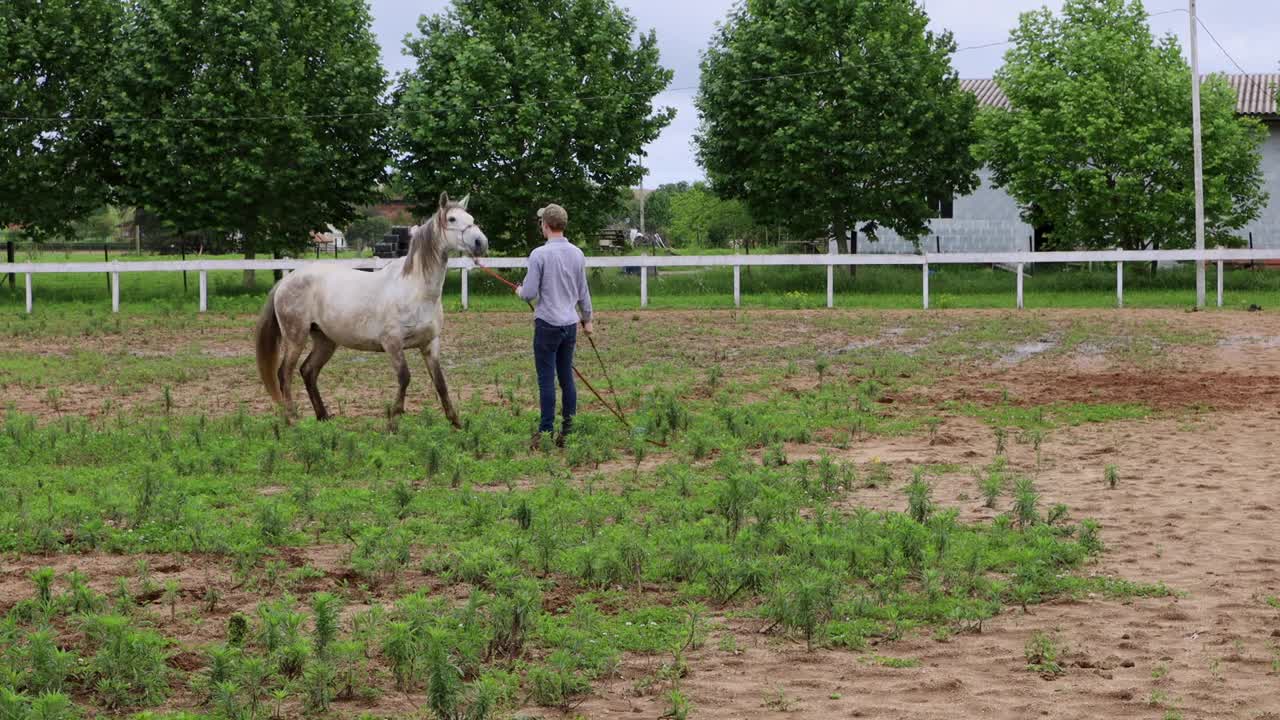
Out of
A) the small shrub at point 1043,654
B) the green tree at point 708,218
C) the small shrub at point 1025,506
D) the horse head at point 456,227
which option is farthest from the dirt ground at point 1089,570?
the green tree at point 708,218

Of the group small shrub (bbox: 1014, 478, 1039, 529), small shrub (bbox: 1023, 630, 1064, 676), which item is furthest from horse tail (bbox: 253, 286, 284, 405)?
small shrub (bbox: 1023, 630, 1064, 676)

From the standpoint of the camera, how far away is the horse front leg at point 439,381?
12086 mm

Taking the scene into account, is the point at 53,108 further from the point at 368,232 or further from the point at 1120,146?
the point at 368,232

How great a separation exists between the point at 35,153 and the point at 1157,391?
31.3 metres

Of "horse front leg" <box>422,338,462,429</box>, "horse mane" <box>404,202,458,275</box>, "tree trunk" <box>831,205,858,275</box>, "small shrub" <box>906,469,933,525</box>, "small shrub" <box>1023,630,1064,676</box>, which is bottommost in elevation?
"small shrub" <box>1023,630,1064,676</box>

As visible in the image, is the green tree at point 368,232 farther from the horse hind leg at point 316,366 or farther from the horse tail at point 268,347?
the horse tail at point 268,347

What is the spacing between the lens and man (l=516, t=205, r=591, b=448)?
11.4 m

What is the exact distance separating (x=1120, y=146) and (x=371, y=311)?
29.1 m

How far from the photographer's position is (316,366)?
13234 mm

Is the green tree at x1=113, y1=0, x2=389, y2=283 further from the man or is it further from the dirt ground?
the man

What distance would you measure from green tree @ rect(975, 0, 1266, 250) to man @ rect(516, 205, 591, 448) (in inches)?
1127

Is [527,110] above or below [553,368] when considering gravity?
above

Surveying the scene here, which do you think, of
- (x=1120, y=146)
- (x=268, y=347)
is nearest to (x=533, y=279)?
(x=268, y=347)

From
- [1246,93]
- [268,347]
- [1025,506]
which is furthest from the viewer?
[1246,93]
